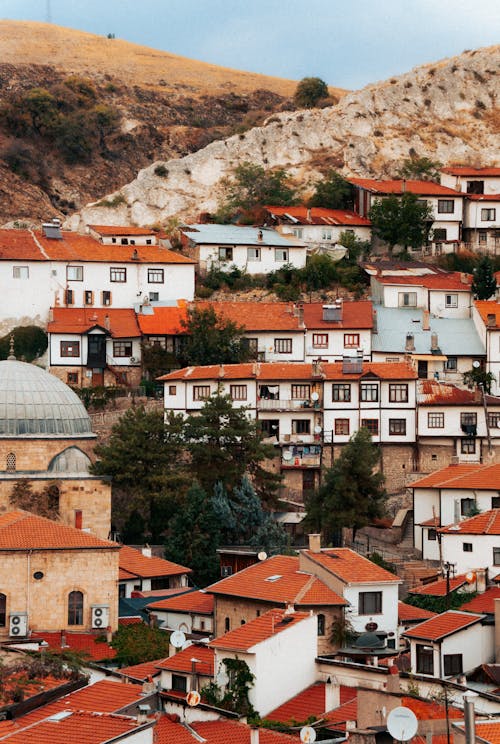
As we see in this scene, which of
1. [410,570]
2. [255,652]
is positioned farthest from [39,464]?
[255,652]

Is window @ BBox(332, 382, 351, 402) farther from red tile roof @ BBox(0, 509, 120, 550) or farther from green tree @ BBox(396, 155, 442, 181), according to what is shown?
green tree @ BBox(396, 155, 442, 181)

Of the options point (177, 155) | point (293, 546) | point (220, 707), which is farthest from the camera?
point (177, 155)

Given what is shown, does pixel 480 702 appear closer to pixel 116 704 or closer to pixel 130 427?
pixel 116 704

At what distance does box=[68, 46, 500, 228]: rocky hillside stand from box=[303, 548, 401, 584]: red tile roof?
4421 cm

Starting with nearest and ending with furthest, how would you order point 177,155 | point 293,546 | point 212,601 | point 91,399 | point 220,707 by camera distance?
point 220,707 < point 212,601 < point 293,546 < point 91,399 < point 177,155

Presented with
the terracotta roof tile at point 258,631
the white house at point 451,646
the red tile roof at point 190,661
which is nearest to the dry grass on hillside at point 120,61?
the white house at point 451,646

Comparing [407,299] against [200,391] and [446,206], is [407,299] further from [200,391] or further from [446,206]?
[200,391]

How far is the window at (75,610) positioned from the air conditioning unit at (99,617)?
14.9 inches

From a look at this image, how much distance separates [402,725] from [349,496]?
3003 centimetres

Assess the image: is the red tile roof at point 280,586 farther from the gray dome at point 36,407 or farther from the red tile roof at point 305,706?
the gray dome at point 36,407

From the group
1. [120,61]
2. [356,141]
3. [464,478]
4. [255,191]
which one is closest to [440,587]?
[464,478]

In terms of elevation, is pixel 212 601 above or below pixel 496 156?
below

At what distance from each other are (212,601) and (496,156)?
55.6 metres

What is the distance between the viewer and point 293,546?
198ft
